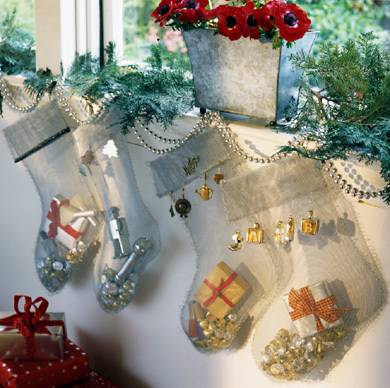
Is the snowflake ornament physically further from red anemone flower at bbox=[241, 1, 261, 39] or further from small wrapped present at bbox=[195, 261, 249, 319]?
red anemone flower at bbox=[241, 1, 261, 39]

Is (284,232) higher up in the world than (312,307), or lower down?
higher up

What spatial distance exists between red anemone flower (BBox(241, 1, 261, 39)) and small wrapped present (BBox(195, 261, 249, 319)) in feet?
1.51

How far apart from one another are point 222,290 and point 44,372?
1.45 ft

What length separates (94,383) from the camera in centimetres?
188

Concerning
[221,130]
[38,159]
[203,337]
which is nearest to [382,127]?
Answer: [221,130]

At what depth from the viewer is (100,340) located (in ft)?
6.76

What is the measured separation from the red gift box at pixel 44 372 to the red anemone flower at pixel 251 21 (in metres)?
0.81

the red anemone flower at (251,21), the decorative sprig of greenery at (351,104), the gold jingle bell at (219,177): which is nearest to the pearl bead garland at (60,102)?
the gold jingle bell at (219,177)

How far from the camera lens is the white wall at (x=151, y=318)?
58.4 inches

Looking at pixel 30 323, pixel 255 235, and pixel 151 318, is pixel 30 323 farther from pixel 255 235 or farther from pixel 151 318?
pixel 255 235

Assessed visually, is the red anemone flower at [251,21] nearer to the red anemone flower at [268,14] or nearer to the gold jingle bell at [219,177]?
the red anemone flower at [268,14]

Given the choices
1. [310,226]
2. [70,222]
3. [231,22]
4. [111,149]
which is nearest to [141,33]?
[111,149]

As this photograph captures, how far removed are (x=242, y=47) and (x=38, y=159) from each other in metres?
0.67

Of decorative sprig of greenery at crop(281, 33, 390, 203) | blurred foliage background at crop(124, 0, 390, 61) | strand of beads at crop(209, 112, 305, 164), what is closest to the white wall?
decorative sprig of greenery at crop(281, 33, 390, 203)
